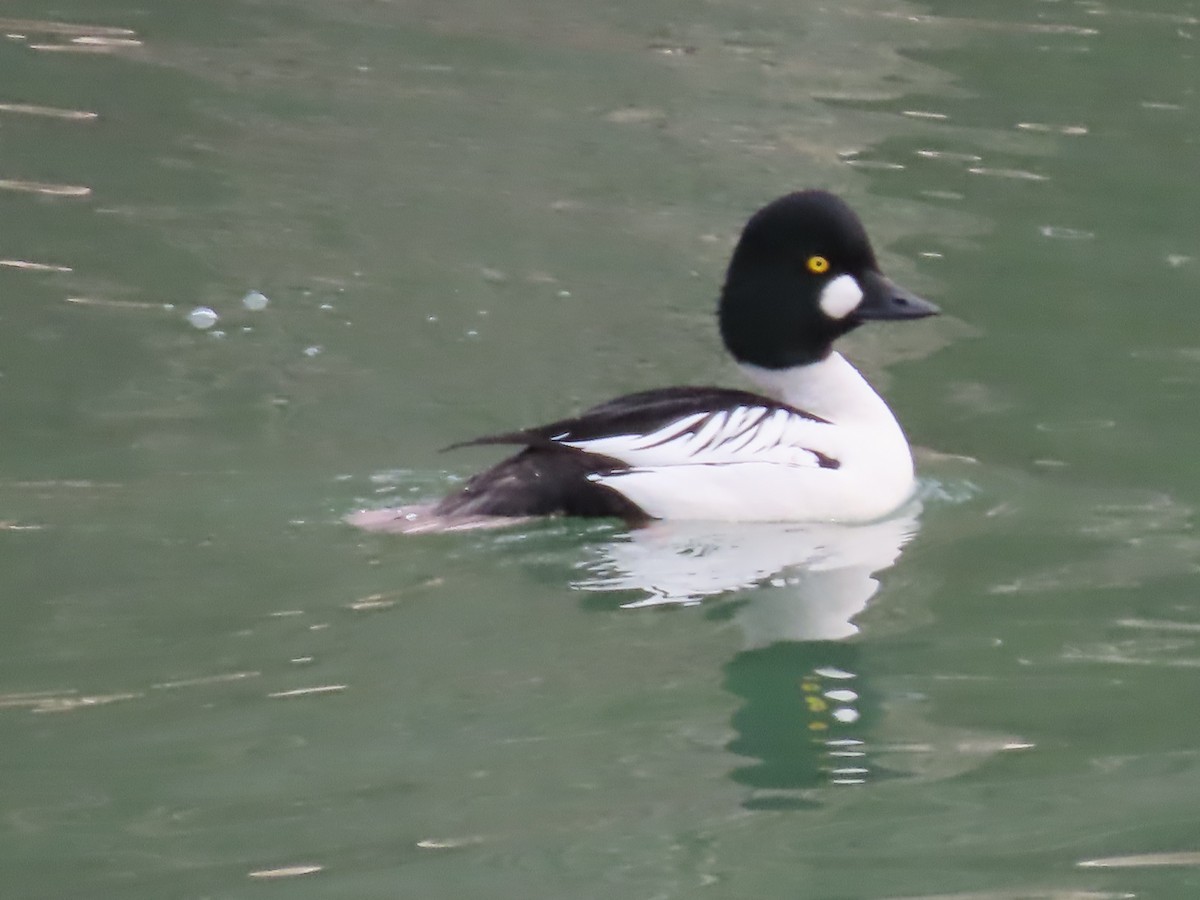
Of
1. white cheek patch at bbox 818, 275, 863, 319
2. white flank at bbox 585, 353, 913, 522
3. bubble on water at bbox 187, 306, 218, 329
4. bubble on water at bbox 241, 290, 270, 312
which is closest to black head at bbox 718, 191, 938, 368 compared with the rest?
white cheek patch at bbox 818, 275, 863, 319

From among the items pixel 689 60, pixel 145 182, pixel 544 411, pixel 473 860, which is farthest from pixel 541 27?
pixel 473 860

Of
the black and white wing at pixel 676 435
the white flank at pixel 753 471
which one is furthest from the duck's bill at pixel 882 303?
the black and white wing at pixel 676 435

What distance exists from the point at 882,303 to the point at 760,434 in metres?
0.75

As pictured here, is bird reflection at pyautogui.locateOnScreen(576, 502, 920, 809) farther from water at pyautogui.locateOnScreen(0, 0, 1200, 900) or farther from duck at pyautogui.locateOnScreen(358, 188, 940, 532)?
duck at pyautogui.locateOnScreen(358, 188, 940, 532)

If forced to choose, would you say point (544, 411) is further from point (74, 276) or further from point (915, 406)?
point (74, 276)

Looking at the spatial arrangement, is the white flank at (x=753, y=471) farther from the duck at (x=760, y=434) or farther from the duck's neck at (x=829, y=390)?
the duck's neck at (x=829, y=390)

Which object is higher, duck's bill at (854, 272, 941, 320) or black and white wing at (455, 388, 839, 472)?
duck's bill at (854, 272, 941, 320)

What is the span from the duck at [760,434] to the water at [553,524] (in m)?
0.14

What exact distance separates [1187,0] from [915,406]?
10.3 metres

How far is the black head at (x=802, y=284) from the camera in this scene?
7.46 m

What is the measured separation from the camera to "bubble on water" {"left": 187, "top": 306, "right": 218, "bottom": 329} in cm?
966

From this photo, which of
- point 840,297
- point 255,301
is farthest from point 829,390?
point 255,301

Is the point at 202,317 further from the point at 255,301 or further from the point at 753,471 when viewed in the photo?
the point at 753,471

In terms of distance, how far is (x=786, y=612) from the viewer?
21.2 ft
